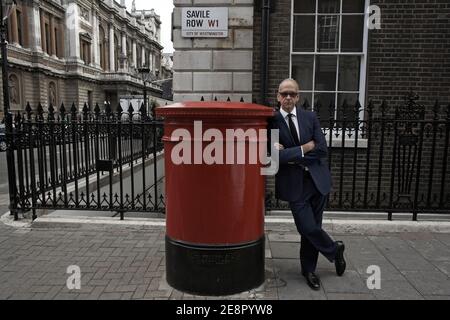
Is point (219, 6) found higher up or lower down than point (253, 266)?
higher up

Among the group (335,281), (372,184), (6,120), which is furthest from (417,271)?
(6,120)

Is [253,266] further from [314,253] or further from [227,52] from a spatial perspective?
[227,52]

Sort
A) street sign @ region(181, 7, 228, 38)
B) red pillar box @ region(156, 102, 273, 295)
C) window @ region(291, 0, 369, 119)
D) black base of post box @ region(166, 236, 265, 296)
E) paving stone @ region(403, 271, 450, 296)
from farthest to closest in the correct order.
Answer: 1. window @ region(291, 0, 369, 119)
2. street sign @ region(181, 7, 228, 38)
3. paving stone @ region(403, 271, 450, 296)
4. black base of post box @ region(166, 236, 265, 296)
5. red pillar box @ region(156, 102, 273, 295)

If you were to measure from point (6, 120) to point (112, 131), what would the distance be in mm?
1490

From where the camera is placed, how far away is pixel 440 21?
646cm

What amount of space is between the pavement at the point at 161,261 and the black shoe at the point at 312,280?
0.06m

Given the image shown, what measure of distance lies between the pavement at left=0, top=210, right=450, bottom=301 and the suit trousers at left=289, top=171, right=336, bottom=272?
321mm

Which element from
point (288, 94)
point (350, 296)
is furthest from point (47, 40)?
point (350, 296)

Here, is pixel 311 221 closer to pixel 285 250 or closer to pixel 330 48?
pixel 285 250

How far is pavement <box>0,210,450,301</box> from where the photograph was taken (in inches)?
138

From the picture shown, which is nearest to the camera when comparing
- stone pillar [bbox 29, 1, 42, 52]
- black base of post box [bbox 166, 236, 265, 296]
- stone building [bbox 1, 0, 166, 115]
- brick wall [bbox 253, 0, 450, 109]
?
black base of post box [bbox 166, 236, 265, 296]

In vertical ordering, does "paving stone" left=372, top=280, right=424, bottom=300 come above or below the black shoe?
below

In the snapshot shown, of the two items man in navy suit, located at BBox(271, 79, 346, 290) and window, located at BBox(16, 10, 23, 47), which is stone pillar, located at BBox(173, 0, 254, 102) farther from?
window, located at BBox(16, 10, 23, 47)

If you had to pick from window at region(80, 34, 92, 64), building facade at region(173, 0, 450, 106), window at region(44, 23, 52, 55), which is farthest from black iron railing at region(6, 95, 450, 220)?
window at region(80, 34, 92, 64)
